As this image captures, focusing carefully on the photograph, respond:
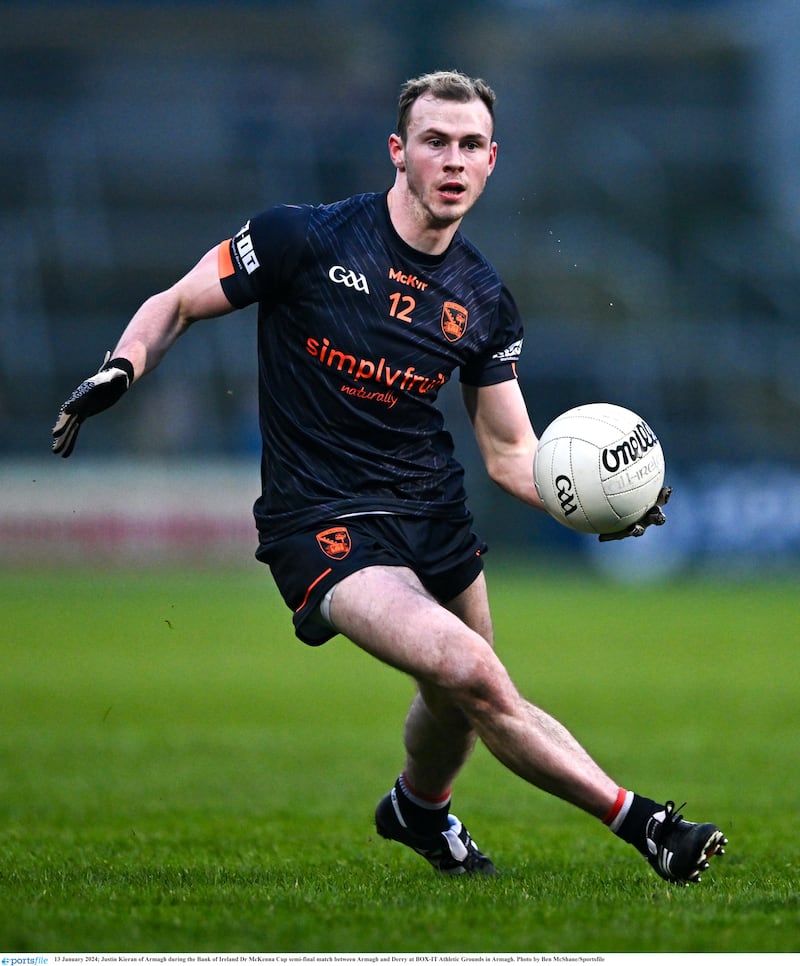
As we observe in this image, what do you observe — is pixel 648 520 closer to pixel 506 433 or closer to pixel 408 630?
pixel 506 433

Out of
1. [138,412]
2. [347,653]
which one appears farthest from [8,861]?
[138,412]

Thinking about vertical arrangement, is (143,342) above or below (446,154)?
below

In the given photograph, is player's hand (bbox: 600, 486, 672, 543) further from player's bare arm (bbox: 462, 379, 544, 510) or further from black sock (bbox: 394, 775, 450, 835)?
black sock (bbox: 394, 775, 450, 835)

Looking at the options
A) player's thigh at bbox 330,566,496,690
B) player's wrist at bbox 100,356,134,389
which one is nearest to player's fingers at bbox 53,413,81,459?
player's wrist at bbox 100,356,134,389

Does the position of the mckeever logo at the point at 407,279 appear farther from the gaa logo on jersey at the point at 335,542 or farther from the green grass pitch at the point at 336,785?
the green grass pitch at the point at 336,785

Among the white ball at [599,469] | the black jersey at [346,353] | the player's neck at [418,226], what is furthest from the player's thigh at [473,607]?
the player's neck at [418,226]

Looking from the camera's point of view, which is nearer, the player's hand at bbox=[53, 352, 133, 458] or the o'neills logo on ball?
the player's hand at bbox=[53, 352, 133, 458]

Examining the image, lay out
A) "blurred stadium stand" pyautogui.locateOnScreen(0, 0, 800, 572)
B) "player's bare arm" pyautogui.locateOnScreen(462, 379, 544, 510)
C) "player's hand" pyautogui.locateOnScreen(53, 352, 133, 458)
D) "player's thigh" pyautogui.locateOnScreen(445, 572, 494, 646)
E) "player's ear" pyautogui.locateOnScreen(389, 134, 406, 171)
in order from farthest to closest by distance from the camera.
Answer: "blurred stadium stand" pyautogui.locateOnScreen(0, 0, 800, 572) < "player's bare arm" pyautogui.locateOnScreen(462, 379, 544, 510) < "player's thigh" pyautogui.locateOnScreen(445, 572, 494, 646) < "player's ear" pyautogui.locateOnScreen(389, 134, 406, 171) < "player's hand" pyautogui.locateOnScreen(53, 352, 133, 458)

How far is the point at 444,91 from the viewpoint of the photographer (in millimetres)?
5891

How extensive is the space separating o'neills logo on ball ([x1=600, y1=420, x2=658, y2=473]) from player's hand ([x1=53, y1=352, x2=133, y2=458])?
170 centimetres

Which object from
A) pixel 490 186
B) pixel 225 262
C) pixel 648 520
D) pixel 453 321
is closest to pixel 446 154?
pixel 453 321

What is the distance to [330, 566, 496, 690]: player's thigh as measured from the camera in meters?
5.19

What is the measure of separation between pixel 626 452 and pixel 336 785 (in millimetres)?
4344

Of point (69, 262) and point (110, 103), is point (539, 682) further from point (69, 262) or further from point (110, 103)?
point (110, 103)
